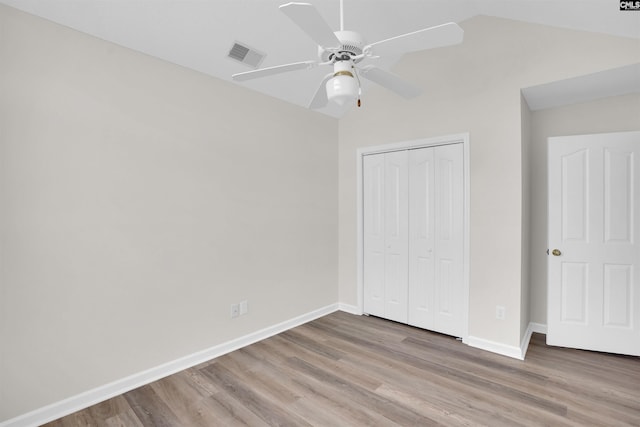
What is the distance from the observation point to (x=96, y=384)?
2145 mm

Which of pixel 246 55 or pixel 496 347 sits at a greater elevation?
pixel 246 55

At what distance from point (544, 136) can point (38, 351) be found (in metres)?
4.57

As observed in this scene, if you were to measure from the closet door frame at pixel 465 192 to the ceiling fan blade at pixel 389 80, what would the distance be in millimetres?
1354

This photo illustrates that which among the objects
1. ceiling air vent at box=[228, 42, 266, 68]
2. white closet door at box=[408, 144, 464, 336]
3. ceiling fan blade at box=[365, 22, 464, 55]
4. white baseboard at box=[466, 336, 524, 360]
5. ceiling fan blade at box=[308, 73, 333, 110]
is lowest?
white baseboard at box=[466, 336, 524, 360]

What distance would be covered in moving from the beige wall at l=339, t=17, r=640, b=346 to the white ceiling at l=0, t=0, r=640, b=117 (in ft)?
0.54

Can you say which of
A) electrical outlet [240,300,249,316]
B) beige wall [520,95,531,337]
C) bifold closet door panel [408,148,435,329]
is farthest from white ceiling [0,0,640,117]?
electrical outlet [240,300,249,316]

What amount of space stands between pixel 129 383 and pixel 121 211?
126 centimetres

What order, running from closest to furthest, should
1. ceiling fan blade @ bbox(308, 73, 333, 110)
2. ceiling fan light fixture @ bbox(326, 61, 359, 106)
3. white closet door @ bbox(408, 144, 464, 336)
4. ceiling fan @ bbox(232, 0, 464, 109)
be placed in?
ceiling fan @ bbox(232, 0, 464, 109), ceiling fan light fixture @ bbox(326, 61, 359, 106), ceiling fan blade @ bbox(308, 73, 333, 110), white closet door @ bbox(408, 144, 464, 336)

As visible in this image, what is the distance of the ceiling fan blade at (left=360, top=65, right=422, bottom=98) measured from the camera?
166 centimetres

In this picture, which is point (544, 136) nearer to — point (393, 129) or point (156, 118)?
point (393, 129)

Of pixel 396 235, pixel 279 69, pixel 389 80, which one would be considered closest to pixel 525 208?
pixel 396 235

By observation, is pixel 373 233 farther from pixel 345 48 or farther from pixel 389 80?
pixel 345 48

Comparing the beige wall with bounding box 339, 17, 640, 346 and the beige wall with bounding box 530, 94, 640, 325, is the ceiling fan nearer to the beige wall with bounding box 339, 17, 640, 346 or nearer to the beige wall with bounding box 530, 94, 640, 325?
the beige wall with bounding box 339, 17, 640, 346

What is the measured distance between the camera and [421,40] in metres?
1.40
